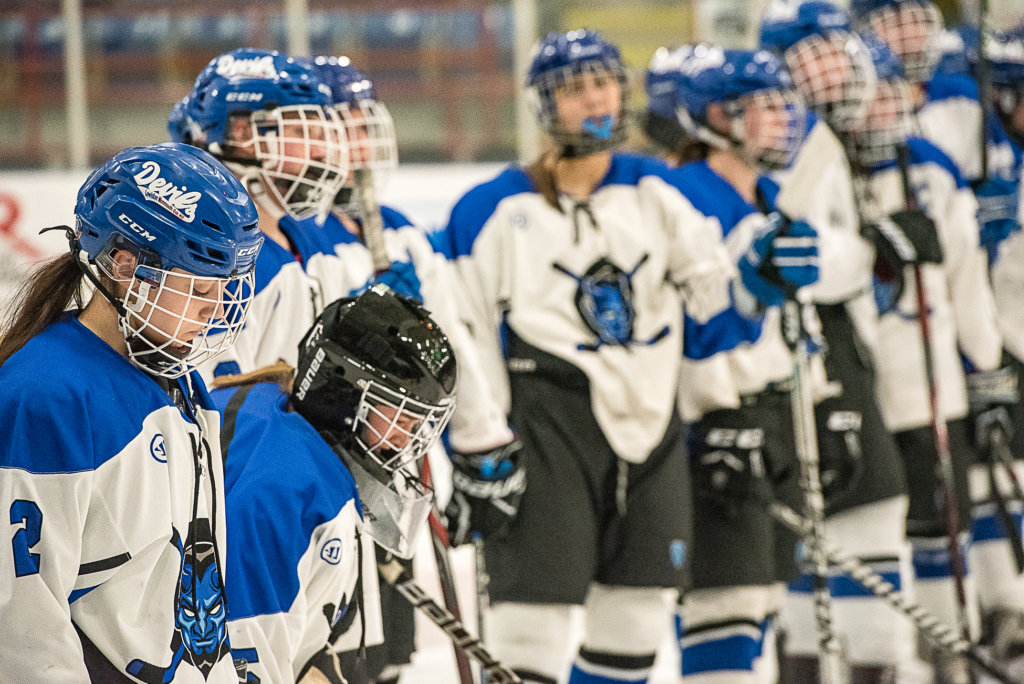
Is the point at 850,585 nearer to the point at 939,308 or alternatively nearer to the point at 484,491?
the point at 939,308

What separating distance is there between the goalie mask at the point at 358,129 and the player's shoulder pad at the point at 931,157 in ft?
5.20

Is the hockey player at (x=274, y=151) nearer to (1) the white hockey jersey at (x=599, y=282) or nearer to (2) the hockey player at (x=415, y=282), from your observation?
(2) the hockey player at (x=415, y=282)

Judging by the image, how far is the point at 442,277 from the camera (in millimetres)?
2643

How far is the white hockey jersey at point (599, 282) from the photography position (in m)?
2.79

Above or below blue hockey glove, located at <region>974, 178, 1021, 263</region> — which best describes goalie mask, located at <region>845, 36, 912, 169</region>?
above

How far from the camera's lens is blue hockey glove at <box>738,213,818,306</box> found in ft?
9.31

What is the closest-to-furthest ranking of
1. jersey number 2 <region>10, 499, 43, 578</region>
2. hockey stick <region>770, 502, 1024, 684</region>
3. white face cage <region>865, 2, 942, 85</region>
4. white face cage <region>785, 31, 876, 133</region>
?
jersey number 2 <region>10, 499, 43, 578</region> → hockey stick <region>770, 502, 1024, 684</region> → white face cage <region>785, 31, 876, 133</region> → white face cage <region>865, 2, 942, 85</region>

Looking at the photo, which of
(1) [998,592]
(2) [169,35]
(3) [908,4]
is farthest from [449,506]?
(2) [169,35]

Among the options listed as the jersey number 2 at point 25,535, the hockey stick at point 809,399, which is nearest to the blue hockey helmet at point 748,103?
the hockey stick at point 809,399

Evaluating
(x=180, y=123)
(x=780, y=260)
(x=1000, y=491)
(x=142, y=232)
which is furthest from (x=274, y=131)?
(x=1000, y=491)

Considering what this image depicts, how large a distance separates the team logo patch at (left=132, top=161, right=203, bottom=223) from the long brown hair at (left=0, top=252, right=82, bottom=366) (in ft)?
0.44

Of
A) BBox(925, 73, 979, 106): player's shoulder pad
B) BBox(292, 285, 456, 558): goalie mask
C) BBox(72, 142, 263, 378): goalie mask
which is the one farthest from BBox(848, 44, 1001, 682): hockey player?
BBox(72, 142, 263, 378): goalie mask

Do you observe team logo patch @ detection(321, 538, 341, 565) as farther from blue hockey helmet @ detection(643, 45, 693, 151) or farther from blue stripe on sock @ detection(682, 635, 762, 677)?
blue hockey helmet @ detection(643, 45, 693, 151)

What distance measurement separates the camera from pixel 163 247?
Answer: 148cm
